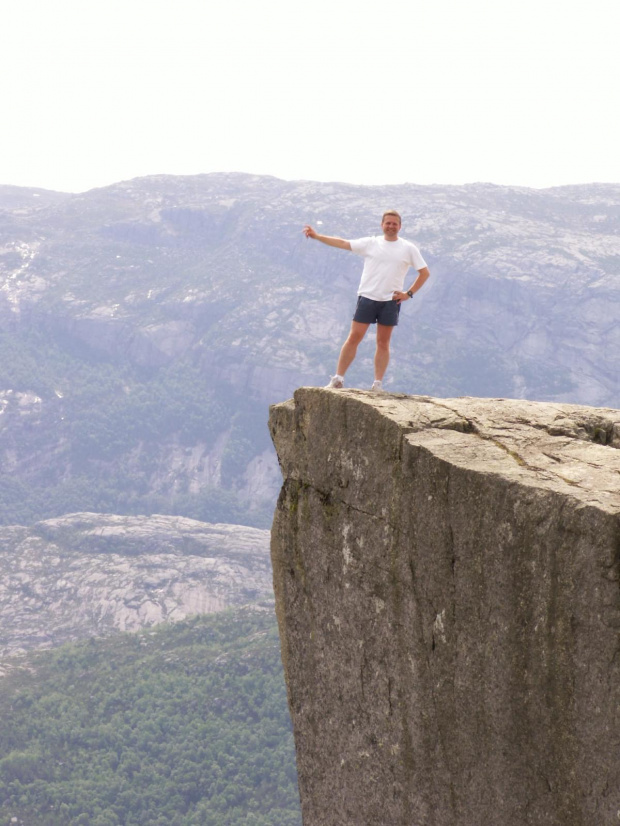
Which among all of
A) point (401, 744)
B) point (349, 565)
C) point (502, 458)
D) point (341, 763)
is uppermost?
point (502, 458)

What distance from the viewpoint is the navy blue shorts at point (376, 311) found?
49.3 ft

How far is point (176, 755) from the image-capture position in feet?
419

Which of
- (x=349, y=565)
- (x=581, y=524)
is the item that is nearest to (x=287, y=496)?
(x=349, y=565)

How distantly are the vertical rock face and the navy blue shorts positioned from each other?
2790mm

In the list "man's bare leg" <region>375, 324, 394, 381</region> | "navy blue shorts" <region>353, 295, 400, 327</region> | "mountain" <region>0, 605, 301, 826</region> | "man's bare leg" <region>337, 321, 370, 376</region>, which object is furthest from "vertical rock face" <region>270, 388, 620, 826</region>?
"mountain" <region>0, 605, 301, 826</region>

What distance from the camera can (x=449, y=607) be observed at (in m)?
9.85

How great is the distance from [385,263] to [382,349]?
160 centimetres

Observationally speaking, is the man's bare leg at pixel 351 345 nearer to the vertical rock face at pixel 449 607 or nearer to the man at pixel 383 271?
the man at pixel 383 271

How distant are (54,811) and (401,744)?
108710mm

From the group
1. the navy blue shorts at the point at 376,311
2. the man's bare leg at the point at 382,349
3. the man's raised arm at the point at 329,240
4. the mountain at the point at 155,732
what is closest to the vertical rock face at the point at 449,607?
the navy blue shorts at the point at 376,311

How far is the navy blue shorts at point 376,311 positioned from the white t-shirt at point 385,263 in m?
0.10

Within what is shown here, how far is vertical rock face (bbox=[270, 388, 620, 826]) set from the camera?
8672 millimetres

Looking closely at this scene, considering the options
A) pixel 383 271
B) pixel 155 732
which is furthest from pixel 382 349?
pixel 155 732

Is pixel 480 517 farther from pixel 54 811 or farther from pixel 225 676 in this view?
pixel 225 676
